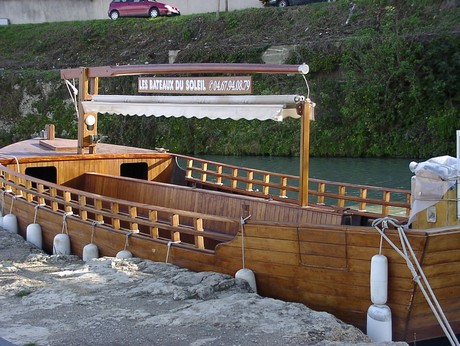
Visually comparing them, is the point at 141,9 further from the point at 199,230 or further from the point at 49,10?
the point at 199,230

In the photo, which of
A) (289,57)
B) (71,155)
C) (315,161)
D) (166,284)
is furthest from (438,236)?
(289,57)

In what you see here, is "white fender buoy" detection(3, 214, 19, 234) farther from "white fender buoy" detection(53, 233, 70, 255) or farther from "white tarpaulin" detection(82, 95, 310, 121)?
"white tarpaulin" detection(82, 95, 310, 121)

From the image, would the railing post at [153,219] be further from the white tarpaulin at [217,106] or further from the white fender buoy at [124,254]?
the white tarpaulin at [217,106]

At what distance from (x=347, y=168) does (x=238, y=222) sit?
17.8 metres

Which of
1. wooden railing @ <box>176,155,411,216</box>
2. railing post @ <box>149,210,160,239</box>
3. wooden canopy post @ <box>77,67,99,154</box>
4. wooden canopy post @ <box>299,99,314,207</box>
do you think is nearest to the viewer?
wooden canopy post @ <box>299,99,314,207</box>

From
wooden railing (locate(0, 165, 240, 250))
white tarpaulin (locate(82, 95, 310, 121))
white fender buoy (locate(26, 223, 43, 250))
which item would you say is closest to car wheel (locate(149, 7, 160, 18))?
wooden railing (locate(0, 165, 240, 250))

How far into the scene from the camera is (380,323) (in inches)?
276

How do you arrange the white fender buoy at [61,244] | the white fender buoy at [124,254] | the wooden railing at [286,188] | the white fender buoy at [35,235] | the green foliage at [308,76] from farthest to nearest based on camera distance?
the green foliage at [308,76], the white fender buoy at [35,235], the white fender buoy at [61,244], the wooden railing at [286,188], the white fender buoy at [124,254]

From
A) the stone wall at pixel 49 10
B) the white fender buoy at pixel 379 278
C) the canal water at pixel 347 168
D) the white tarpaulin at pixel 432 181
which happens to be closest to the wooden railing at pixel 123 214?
the white fender buoy at pixel 379 278

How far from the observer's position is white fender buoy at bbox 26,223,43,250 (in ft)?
37.2

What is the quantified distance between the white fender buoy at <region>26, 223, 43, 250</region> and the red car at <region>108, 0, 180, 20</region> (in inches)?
1213

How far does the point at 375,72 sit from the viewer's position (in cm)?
2845

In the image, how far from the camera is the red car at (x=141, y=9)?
133 feet

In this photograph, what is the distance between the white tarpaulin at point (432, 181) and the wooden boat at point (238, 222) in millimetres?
135
